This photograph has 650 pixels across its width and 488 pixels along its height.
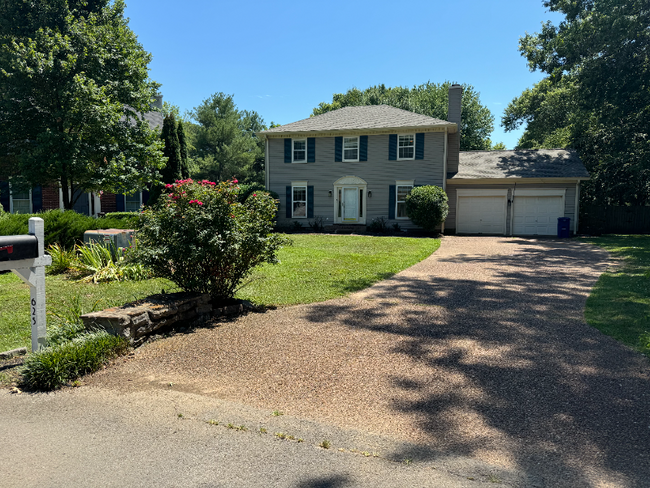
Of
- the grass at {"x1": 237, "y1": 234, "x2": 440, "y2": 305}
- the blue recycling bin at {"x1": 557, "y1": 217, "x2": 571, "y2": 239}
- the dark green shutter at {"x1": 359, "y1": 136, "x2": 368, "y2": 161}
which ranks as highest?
the dark green shutter at {"x1": 359, "y1": 136, "x2": 368, "y2": 161}

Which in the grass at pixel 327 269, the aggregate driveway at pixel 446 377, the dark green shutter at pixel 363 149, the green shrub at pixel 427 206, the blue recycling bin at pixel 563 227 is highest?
the dark green shutter at pixel 363 149

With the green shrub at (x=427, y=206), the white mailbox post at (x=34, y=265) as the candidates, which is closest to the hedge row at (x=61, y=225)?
the white mailbox post at (x=34, y=265)

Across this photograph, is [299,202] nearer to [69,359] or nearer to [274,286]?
[274,286]

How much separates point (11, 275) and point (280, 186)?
15.0 meters

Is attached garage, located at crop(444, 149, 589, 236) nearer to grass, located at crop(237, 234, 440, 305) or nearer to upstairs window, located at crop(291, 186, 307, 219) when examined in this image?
grass, located at crop(237, 234, 440, 305)

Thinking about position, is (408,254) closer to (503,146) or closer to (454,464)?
(454,464)

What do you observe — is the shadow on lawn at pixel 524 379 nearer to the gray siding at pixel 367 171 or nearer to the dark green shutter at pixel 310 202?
the gray siding at pixel 367 171

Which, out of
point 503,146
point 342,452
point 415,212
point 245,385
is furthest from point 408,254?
point 503,146

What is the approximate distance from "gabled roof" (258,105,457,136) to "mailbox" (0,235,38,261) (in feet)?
60.5

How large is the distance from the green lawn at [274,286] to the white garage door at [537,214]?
1079cm

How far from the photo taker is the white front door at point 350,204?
2200 cm

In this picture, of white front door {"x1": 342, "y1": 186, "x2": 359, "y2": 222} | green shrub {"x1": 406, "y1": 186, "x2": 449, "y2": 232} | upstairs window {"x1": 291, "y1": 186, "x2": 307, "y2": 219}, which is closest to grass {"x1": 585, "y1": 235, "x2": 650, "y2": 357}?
green shrub {"x1": 406, "y1": 186, "x2": 449, "y2": 232}

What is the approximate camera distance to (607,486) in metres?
2.56

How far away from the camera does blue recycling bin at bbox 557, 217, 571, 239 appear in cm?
2006
